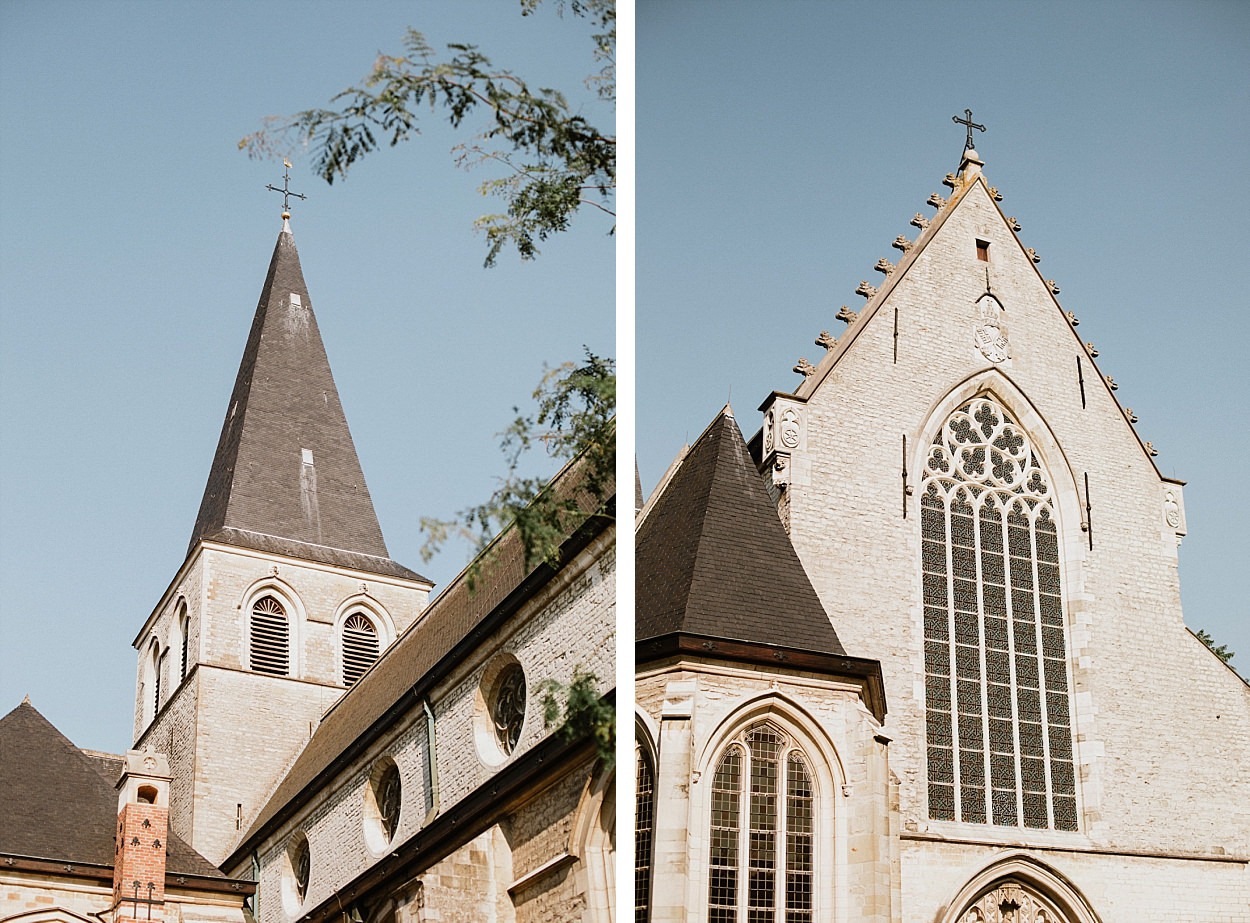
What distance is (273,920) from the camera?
1153cm

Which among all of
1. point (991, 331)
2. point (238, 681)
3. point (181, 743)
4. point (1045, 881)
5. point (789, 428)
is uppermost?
point (991, 331)

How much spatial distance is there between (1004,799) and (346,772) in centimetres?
471

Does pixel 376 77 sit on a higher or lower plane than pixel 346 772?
higher

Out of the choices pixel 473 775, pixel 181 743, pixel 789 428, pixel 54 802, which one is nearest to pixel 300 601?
pixel 181 743

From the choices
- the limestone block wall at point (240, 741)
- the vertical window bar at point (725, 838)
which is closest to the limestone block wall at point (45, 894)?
the limestone block wall at point (240, 741)

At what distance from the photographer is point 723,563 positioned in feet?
24.7

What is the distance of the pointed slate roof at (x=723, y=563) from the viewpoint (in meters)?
7.13

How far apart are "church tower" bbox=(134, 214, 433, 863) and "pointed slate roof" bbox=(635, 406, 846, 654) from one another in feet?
26.8

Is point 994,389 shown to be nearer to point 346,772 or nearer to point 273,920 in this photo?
point 346,772

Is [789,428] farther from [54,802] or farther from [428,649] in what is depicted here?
[54,802]

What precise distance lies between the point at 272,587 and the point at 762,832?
35.3ft

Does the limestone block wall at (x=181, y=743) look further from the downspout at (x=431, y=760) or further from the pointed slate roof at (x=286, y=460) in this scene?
the downspout at (x=431, y=760)

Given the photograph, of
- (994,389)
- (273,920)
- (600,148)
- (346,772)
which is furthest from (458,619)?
(600,148)

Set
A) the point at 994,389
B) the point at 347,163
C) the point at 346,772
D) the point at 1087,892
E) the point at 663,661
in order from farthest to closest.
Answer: the point at 346,772
the point at 994,389
the point at 1087,892
the point at 663,661
the point at 347,163
